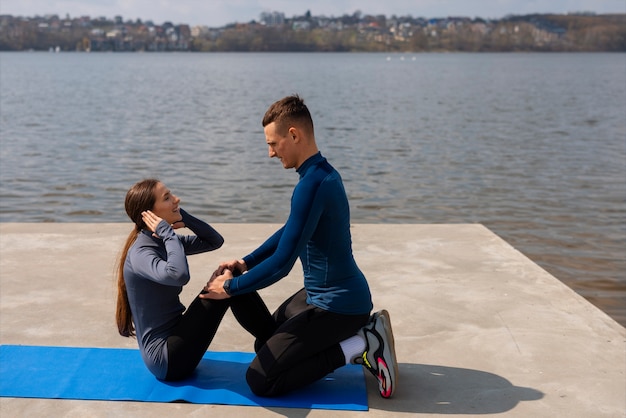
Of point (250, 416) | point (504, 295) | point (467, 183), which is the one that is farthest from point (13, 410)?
point (467, 183)

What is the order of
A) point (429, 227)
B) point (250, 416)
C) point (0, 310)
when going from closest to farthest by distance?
point (250, 416) < point (0, 310) < point (429, 227)

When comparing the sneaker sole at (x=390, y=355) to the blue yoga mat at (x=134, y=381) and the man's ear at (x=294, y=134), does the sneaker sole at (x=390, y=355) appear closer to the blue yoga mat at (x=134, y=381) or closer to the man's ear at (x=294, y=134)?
the blue yoga mat at (x=134, y=381)

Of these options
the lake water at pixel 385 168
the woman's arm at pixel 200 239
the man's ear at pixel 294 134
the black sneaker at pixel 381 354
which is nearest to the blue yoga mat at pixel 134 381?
the black sneaker at pixel 381 354

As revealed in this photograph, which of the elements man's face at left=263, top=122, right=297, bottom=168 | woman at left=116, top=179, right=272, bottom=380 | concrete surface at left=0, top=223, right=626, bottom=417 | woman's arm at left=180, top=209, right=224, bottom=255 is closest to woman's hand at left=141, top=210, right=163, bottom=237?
woman at left=116, top=179, right=272, bottom=380

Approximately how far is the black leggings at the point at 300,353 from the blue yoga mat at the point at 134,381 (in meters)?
0.11

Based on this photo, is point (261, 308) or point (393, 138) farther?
point (393, 138)

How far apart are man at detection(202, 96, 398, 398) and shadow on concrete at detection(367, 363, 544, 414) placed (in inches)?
5.4

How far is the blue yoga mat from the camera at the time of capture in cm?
450

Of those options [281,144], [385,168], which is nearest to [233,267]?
[281,144]

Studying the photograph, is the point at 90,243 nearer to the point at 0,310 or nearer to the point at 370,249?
the point at 0,310

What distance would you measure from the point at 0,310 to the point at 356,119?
2797 centimetres

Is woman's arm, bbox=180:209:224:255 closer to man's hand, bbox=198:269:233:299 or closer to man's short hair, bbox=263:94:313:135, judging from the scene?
man's hand, bbox=198:269:233:299

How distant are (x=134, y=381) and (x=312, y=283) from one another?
117 cm

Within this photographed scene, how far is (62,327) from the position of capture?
5688 millimetres
